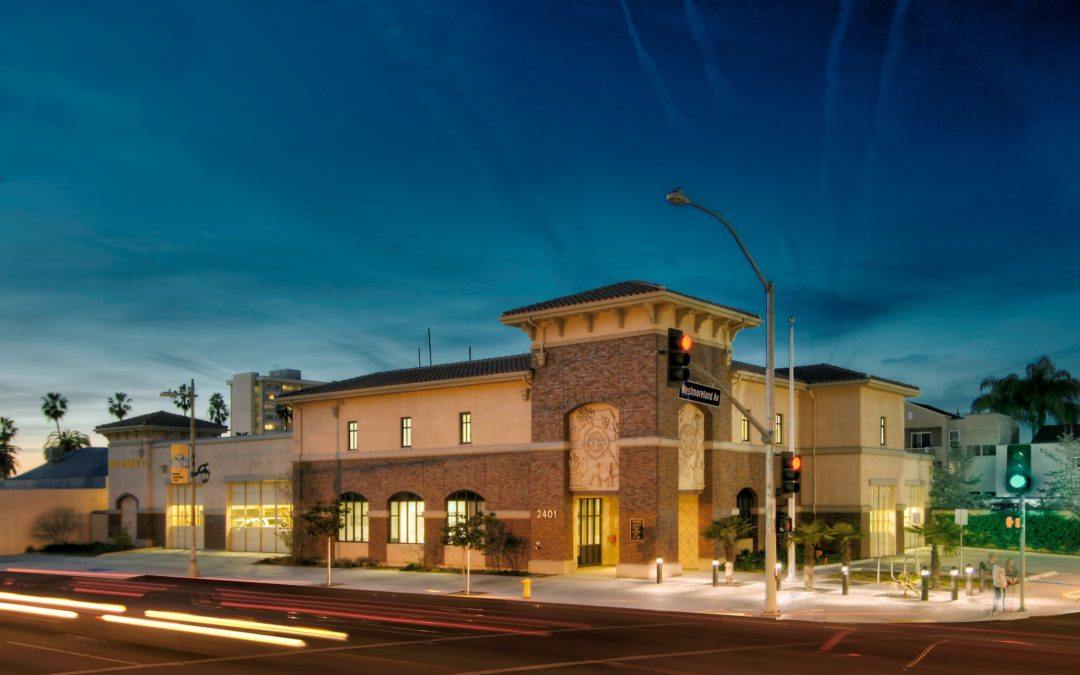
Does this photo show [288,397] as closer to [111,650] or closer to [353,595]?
[353,595]

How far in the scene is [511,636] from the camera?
22359 mm

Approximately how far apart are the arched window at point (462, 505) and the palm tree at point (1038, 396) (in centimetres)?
6584

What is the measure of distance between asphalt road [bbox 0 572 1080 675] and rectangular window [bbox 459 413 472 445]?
13048 mm

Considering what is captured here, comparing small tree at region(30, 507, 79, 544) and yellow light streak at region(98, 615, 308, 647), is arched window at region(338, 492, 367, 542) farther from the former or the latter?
small tree at region(30, 507, 79, 544)

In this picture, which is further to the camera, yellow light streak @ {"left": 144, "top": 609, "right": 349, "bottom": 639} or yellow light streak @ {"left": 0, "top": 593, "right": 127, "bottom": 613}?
yellow light streak @ {"left": 0, "top": 593, "right": 127, "bottom": 613}

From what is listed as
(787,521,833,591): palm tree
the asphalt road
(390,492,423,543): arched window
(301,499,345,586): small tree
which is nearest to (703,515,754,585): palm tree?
(787,521,833,591): palm tree

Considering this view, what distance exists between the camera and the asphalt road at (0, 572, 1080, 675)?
18.1 m

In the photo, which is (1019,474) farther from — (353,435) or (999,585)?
(353,435)

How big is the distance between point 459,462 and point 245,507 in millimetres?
18693

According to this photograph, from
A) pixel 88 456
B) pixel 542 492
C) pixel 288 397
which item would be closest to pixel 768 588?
pixel 542 492

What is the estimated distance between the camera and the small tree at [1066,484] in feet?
167

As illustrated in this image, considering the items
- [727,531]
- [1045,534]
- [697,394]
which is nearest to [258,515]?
[727,531]

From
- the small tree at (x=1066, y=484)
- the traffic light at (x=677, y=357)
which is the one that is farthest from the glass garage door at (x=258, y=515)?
the small tree at (x=1066, y=484)

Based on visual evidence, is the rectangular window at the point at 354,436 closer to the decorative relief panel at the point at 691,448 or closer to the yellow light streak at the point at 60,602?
the yellow light streak at the point at 60,602
